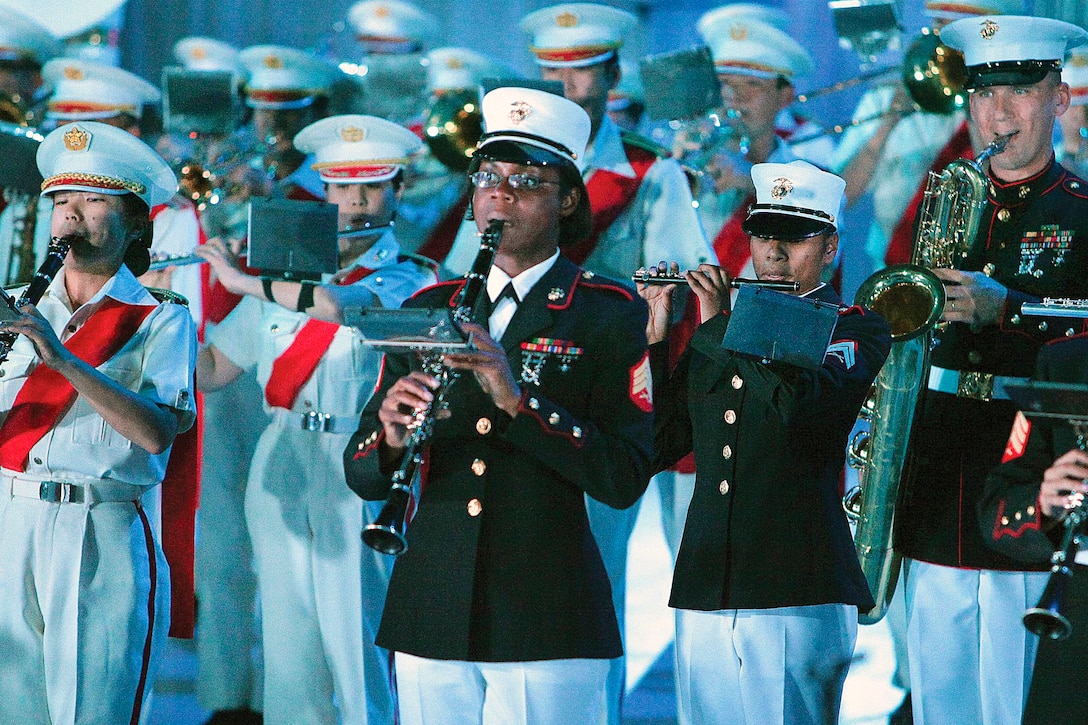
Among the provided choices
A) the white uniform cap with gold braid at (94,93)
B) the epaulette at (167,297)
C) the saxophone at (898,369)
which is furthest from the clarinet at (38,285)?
the white uniform cap with gold braid at (94,93)

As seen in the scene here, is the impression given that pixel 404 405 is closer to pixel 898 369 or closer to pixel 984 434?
pixel 898 369

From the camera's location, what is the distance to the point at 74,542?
3.84 meters

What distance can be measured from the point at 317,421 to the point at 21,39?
2.96 metres

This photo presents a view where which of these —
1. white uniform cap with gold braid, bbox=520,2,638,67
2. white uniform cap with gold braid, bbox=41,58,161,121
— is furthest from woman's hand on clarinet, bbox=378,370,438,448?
white uniform cap with gold braid, bbox=41,58,161,121

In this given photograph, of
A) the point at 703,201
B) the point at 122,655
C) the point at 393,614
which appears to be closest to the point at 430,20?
the point at 703,201

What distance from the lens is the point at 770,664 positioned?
3.57 meters

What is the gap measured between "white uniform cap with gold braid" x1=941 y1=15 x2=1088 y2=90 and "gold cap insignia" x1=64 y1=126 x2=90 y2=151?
7.96 ft

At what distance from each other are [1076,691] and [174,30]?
8255 millimetres

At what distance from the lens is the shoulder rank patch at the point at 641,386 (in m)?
3.28

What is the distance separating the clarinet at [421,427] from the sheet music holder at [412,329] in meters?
0.04

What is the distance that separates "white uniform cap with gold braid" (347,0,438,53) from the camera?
7730mm

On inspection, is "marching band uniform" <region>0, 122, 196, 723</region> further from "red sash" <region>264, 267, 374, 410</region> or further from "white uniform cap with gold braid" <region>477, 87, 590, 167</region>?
"white uniform cap with gold braid" <region>477, 87, 590, 167</region>

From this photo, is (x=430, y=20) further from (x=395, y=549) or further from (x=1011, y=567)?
(x=395, y=549)

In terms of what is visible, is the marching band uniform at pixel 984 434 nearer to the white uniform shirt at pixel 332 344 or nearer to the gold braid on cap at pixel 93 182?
the white uniform shirt at pixel 332 344
